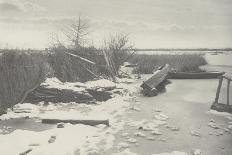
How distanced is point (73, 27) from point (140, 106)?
3381cm

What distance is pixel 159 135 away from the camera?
7508 mm

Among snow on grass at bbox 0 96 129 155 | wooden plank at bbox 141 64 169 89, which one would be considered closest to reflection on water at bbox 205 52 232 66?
wooden plank at bbox 141 64 169 89

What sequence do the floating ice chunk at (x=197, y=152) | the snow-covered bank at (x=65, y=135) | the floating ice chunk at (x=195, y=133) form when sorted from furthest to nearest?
1. the floating ice chunk at (x=195, y=133)
2. the snow-covered bank at (x=65, y=135)
3. the floating ice chunk at (x=197, y=152)

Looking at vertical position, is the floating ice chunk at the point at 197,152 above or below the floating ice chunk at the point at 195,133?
below

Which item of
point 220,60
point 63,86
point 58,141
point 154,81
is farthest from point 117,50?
point 220,60

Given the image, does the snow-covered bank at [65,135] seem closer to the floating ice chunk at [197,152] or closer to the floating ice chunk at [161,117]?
the floating ice chunk at [161,117]

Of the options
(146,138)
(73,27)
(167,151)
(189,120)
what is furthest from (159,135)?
(73,27)

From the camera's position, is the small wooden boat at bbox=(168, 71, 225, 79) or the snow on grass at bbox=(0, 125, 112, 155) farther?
the small wooden boat at bbox=(168, 71, 225, 79)

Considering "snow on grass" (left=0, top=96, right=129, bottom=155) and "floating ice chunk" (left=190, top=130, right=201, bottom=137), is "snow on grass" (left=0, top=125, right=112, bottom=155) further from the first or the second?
"floating ice chunk" (left=190, top=130, right=201, bottom=137)

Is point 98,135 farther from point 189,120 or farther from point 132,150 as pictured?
point 189,120

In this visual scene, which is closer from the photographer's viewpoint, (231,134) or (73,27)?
(231,134)

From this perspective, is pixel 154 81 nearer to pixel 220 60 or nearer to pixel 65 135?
pixel 65 135

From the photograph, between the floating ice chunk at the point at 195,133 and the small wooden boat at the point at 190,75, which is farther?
the small wooden boat at the point at 190,75

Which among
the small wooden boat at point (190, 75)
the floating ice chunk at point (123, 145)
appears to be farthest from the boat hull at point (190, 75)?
the floating ice chunk at point (123, 145)
